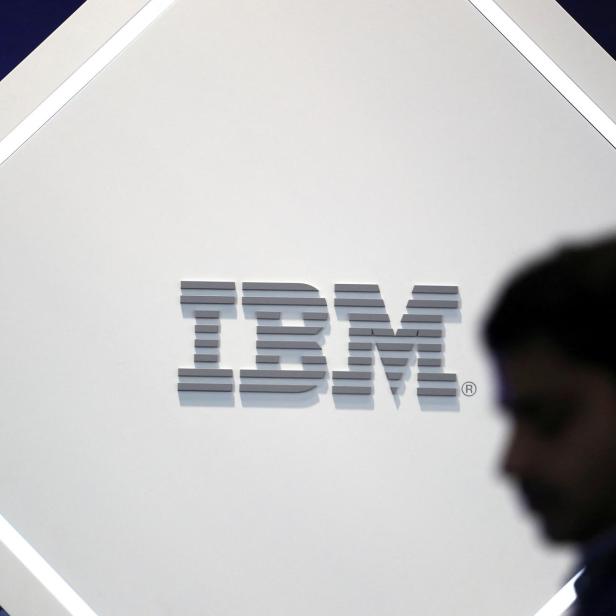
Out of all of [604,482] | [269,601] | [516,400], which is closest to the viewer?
[604,482]

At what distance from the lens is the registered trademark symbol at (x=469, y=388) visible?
320 cm

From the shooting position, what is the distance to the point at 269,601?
10.4 feet

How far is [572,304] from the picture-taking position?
1.27 metres

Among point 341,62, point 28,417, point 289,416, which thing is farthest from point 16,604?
point 341,62

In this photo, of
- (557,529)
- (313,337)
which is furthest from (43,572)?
(557,529)

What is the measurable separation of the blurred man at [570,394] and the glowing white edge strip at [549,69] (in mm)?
2039

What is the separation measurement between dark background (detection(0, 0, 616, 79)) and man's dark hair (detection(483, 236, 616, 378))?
3.91 meters

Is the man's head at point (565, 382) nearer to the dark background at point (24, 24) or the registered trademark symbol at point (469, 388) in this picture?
the registered trademark symbol at point (469, 388)

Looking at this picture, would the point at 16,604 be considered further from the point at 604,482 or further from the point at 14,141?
the point at 604,482

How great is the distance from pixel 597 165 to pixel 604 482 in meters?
2.20

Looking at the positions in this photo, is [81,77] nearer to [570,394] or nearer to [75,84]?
[75,84]

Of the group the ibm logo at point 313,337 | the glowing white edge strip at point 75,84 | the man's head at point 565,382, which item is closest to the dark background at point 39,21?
the glowing white edge strip at point 75,84

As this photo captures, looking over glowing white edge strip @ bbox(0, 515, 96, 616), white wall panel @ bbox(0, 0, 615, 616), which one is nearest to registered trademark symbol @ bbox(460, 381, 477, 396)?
white wall panel @ bbox(0, 0, 615, 616)

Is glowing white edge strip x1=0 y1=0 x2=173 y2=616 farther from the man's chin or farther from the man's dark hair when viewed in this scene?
the man's chin
